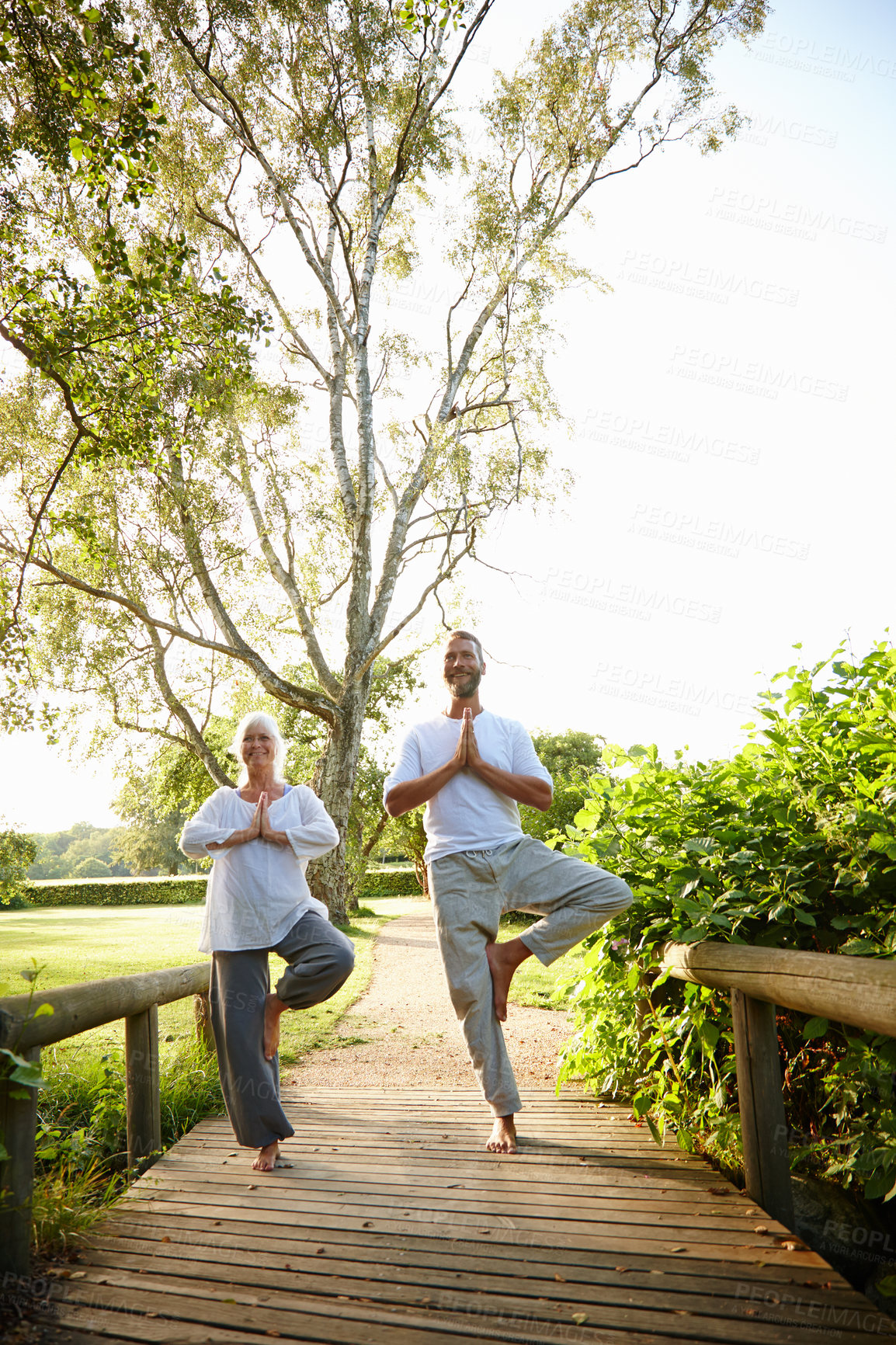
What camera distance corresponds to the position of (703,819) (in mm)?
3367

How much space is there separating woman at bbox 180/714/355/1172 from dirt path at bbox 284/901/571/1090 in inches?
79.8

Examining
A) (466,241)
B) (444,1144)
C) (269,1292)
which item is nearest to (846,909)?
(444,1144)

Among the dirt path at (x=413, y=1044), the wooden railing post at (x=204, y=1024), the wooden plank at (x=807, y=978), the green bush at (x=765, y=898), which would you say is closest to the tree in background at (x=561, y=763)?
the dirt path at (x=413, y=1044)

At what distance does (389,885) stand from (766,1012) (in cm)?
3992

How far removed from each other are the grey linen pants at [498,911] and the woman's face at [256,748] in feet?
2.97

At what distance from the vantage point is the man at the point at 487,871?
3221 millimetres

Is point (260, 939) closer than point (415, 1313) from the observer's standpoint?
No

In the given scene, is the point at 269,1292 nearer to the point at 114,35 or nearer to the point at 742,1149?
the point at 742,1149

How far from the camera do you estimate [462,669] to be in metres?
3.76

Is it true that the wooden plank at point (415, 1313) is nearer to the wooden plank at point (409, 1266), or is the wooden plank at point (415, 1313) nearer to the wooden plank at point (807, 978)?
the wooden plank at point (409, 1266)

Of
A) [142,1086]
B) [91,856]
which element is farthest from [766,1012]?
[91,856]

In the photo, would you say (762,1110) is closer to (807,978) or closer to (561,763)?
(807,978)

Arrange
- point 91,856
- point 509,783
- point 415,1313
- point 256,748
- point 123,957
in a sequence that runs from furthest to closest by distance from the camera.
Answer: point 91,856 < point 123,957 < point 256,748 < point 509,783 < point 415,1313

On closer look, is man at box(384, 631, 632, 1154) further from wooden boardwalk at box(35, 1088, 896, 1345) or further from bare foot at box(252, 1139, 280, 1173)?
bare foot at box(252, 1139, 280, 1173)
